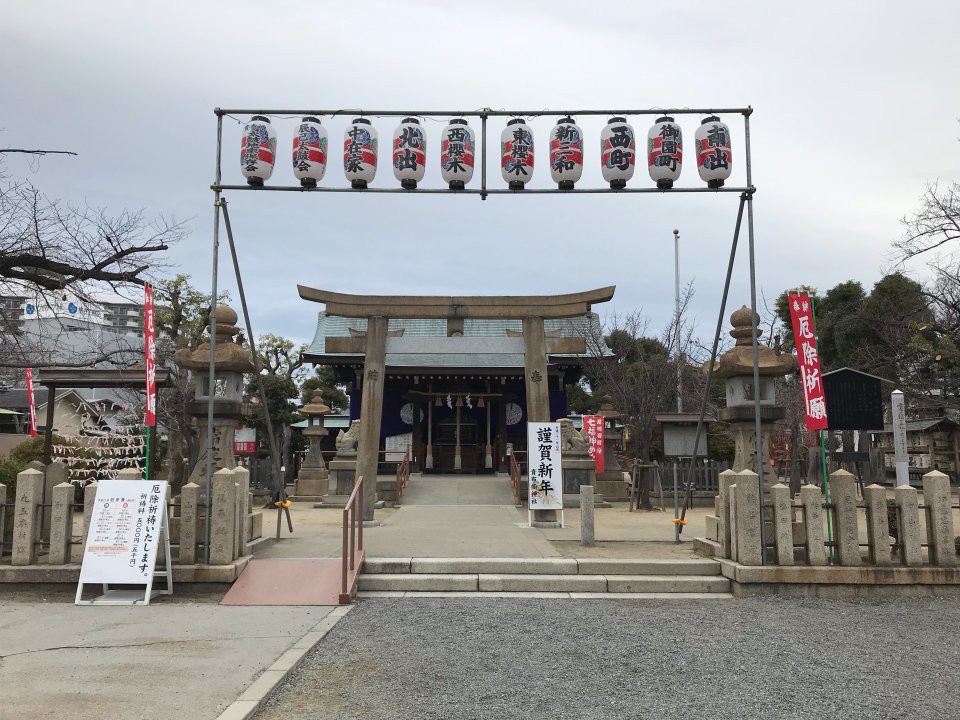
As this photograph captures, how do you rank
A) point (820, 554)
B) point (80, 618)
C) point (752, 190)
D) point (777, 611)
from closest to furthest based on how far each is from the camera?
point (80, 618) < point (777, 611) < point (820, 554) < point (752, 190)

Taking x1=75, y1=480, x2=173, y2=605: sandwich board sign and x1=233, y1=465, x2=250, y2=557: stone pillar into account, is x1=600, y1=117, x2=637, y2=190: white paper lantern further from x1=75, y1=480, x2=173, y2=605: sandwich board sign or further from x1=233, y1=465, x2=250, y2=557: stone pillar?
x1=75, y1=480, x2=173, y2=605: sandwich board sign

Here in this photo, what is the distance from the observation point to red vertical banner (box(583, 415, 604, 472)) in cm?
1677

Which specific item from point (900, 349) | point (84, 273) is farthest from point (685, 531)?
point (900, 349)

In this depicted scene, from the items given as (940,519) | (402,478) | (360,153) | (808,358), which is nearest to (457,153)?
(360,153)

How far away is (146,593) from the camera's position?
673 cm

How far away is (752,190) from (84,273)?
8173 millimetres

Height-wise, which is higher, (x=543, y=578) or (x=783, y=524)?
(x=783, y=524)

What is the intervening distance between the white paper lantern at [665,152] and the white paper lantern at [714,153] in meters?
0.28

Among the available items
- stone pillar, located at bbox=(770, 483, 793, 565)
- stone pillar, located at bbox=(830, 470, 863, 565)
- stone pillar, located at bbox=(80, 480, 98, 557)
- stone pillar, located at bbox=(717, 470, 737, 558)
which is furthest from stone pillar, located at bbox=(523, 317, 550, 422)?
stone pillar, located at bbox=(80, 480, 98, 557)

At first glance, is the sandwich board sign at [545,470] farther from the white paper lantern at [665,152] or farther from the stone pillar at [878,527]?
the stone pillar at [878,527]

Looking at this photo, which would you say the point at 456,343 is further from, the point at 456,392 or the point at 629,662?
the point at 456,392

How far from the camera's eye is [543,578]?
7.62 m

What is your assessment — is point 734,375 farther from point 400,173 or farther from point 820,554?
point 400,173

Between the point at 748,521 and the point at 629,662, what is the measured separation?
3137 mm
